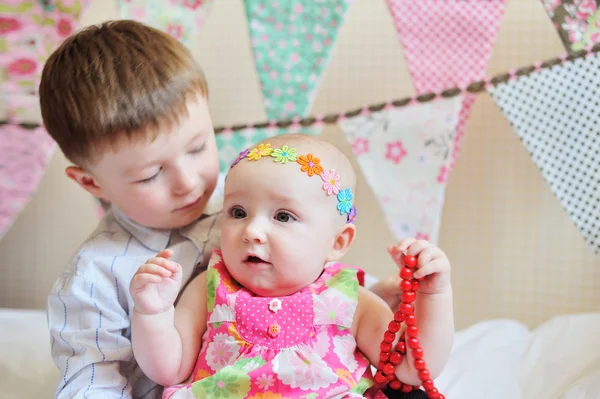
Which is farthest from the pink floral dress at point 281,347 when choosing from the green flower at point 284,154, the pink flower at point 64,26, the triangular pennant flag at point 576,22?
the pink flower at point 64,26

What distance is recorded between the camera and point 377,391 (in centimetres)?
93

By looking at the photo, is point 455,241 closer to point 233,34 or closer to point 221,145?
point 221,145

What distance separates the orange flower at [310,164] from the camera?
902mm

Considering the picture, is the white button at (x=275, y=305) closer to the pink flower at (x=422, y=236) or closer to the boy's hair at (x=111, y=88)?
the boy's hair at (x=111, y=88)

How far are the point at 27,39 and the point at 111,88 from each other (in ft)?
2.24

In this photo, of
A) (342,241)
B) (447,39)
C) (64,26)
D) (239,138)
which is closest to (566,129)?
(447,39)

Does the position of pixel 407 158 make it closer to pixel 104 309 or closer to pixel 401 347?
pixel 401 347

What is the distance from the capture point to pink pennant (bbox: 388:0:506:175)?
4.58 feet

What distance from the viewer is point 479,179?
1.52 m

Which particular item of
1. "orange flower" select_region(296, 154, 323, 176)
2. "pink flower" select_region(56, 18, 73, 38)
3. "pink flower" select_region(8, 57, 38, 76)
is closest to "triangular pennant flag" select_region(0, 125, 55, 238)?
"pink flower" select_region(8, 57, 38, 76)

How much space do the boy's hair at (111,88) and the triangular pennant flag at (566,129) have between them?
72cm

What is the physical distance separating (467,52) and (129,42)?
0.79 m

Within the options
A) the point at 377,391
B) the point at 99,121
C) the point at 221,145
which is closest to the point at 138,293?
the point at 99,121

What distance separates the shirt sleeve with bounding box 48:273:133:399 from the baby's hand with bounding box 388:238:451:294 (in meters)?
0.47
